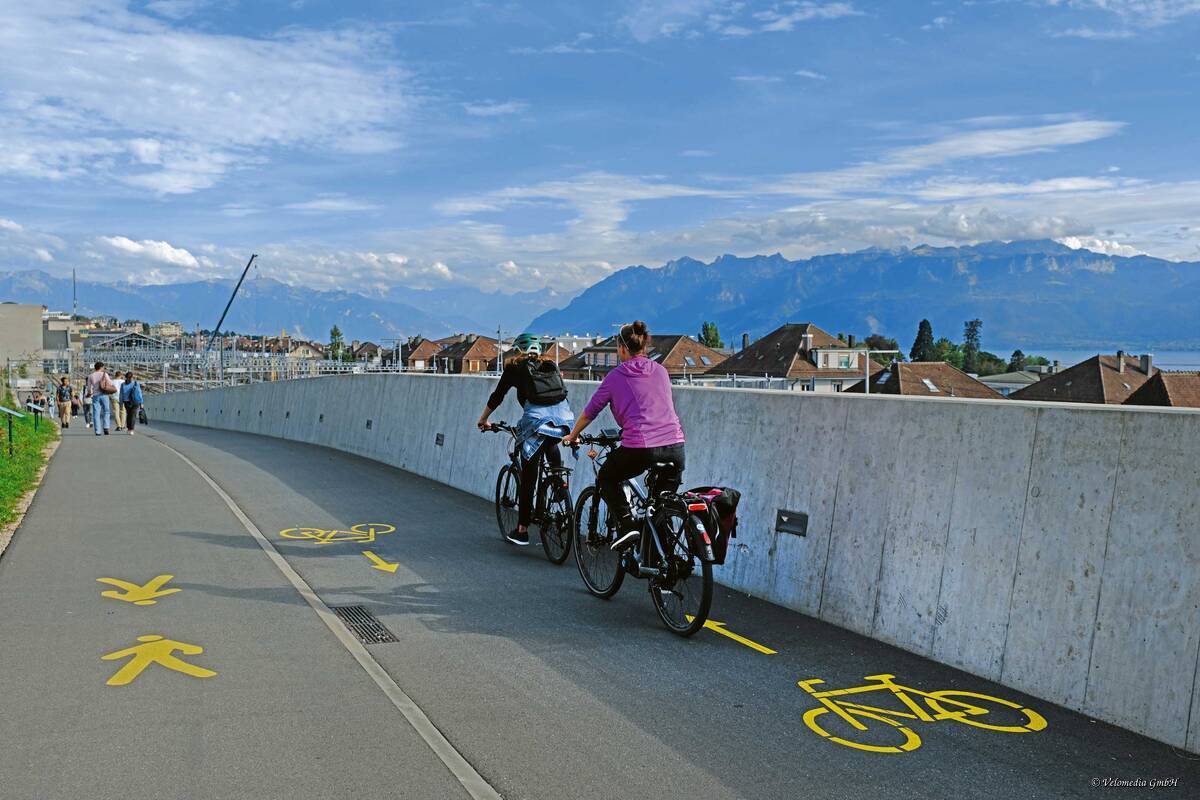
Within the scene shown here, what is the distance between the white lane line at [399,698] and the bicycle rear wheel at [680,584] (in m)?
2.01

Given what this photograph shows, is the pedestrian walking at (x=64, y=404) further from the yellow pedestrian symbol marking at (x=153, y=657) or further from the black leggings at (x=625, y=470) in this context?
the black leggings at (x=625, y=470)

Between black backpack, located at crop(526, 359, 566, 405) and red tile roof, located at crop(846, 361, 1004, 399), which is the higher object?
red tile roof, located at crop(846, 361, 1004, 399)

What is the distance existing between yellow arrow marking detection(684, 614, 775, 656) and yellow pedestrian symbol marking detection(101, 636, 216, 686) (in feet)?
10.3

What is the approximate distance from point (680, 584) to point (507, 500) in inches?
142

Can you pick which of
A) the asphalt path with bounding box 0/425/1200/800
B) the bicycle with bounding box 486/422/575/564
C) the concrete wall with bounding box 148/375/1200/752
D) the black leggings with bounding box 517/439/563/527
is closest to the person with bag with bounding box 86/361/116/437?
the asphalt path with bounding box 0/425/1200/800

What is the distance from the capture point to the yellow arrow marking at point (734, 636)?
6805 mm

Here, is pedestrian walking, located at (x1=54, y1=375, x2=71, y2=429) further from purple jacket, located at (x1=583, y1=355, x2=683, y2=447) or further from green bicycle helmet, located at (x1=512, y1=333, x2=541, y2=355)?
purple jacket, located at (x1=583, y1=355, x2=683, y2=447)

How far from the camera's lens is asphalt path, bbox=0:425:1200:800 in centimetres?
472

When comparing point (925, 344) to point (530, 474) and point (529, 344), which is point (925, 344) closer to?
point (529, 344)

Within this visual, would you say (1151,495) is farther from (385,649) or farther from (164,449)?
(164,449)

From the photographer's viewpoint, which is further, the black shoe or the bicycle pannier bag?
the black shoe

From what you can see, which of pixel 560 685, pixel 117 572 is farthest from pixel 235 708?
pixel 117 572

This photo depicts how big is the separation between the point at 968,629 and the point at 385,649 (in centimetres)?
363

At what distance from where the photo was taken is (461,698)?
579 centimetres
